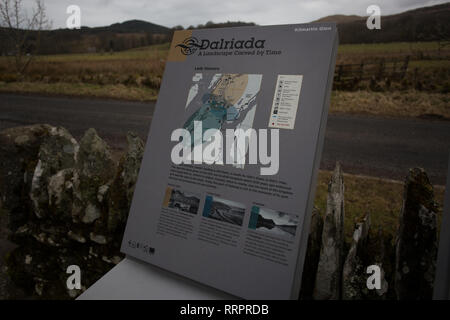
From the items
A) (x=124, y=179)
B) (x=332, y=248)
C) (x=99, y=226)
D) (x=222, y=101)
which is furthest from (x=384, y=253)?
(x=99, y=226)

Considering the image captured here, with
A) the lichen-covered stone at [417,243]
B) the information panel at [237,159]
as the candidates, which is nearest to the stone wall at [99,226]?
the lichen-covered stone at [417,243]

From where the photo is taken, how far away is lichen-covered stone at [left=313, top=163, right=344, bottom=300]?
1.47m

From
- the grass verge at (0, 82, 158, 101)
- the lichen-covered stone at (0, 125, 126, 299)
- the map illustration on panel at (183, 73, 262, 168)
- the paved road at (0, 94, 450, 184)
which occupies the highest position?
the grass verge at (0, 82, 158, 101)

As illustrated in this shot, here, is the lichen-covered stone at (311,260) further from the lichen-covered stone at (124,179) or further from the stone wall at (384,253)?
the lichen-covered stone at (124,179)

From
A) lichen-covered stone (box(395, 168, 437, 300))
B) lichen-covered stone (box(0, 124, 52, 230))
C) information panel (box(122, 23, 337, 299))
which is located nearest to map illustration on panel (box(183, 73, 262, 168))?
information panel (box(122, 23, 337, 299))

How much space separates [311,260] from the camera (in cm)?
164

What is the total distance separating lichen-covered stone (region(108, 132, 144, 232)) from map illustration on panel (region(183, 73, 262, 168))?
537 millimetres

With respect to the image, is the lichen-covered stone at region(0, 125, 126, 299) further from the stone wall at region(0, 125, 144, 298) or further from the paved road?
the paved road

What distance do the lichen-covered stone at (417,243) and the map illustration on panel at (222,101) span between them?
86 cm

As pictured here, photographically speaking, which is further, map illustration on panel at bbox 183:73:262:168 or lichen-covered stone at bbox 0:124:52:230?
lichen-covered stone at bbox 0:124:52:230

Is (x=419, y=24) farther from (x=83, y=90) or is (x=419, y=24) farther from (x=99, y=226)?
(x=83, y=90)

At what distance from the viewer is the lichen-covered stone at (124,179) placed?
209 centimetres

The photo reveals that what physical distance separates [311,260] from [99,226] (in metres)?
1.51
